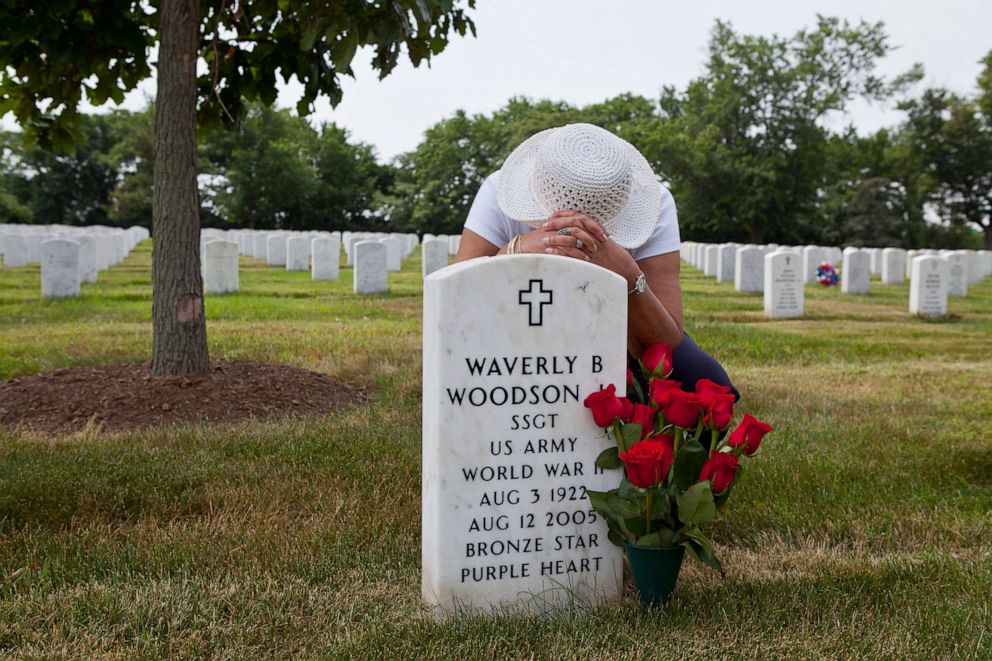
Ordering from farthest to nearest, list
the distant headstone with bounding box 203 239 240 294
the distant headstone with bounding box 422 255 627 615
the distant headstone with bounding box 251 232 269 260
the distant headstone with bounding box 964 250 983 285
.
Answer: the distant headstone with bounding box 251 232 269 260, the distant headstone with bounding box 964 250 983 285, the distant headstone with bounding box 203 239 240 294, the distant headstone with bounding box 422 255 627 615

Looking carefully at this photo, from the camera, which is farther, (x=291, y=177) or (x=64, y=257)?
(x=291, y=177)

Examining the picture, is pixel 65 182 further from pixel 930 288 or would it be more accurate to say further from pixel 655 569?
pixel 655 569

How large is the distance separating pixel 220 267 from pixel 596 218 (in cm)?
1229

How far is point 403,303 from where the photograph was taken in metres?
13.3

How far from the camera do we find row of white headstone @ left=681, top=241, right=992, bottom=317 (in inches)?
519

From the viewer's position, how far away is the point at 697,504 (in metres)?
2.63

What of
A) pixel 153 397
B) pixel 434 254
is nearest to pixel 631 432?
pixel 153 397

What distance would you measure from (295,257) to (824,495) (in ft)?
60.6

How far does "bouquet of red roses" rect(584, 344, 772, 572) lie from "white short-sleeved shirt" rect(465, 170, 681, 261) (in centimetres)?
67

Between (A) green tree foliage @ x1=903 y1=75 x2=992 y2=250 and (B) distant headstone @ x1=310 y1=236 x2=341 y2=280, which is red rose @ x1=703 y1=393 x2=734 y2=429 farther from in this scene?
(A) green tree foliage @ x1=903 y1=75 x2=992 y2=250

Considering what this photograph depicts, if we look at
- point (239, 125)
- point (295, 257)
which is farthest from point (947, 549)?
point (295, 257)

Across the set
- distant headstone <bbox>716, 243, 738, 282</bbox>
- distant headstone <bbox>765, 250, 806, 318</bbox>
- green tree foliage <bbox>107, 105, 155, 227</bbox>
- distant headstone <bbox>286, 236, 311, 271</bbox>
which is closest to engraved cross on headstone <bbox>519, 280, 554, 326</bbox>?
distant headstone <bbox>765, 250, 806, 318</bbox>

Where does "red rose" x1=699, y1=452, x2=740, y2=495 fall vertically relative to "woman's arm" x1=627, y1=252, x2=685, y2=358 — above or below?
below

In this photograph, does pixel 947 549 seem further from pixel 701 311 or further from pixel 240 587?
pixel 701 311
